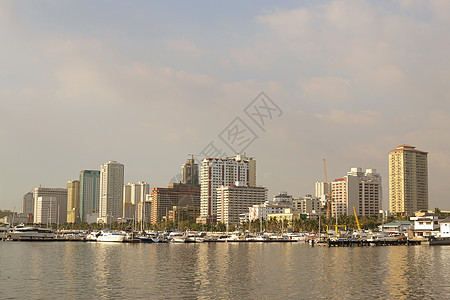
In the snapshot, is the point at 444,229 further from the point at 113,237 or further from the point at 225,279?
the point at 225,279

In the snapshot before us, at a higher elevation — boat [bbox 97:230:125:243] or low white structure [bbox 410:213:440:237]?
low white structure [bbox 410:213:440:237]

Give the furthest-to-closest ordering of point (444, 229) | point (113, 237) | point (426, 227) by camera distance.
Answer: point (113, 237)
point (426, 227)
point (444, 229)

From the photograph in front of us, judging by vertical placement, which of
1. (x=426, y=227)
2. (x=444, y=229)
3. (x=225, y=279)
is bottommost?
(x=225, y=279)

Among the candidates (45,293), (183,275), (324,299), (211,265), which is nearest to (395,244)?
(211,265)

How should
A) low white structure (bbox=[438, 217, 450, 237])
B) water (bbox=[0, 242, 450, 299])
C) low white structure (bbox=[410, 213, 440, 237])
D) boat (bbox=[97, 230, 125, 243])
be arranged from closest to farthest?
water (bbox=[0, 242, 450, 299]), low white structure (bbox=[438, 217, 450, 237]), low white structure (bbox=[410, 213, 440, 237]), boat (bbox=[97, 230, 125, 243])

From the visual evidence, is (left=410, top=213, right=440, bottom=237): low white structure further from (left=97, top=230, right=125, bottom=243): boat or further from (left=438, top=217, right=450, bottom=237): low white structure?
(left=97, top=230, right=125, bottom=243): boat

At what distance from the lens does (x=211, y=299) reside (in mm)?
53781

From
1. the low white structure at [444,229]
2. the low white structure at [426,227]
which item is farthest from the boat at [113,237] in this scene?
the low white structure at [444,229]

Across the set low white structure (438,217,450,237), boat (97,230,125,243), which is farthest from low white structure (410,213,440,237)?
boat (97,230,125,243)

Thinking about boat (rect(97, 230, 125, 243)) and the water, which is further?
boat (rect(97, 230, 125, 243))

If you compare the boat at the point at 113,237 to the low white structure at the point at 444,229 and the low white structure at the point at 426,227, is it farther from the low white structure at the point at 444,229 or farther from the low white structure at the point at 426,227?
the low white structure at the point at 444,229

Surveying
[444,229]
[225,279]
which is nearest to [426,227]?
[444,229]

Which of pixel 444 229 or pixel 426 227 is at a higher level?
pixel 426 227

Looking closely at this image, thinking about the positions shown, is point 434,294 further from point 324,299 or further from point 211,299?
point 211,299
